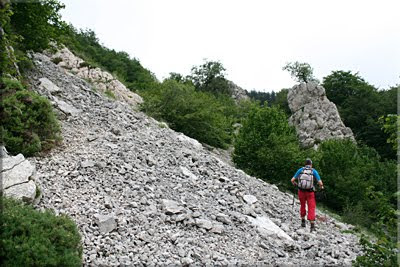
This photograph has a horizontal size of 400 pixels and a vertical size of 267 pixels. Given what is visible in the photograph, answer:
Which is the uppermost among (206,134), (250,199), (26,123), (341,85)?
(341,85)

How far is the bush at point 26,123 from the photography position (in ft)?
25.4

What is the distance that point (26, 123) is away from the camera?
8.23 m

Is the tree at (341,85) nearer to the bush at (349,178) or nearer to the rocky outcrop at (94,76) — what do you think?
the bush at (349,178)

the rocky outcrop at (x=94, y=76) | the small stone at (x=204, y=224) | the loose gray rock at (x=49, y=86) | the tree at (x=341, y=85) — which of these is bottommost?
the small stone at (x=204, y=224)

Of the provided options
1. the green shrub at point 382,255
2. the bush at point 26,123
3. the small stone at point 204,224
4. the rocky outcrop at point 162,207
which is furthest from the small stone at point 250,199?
the bush at point 26,123

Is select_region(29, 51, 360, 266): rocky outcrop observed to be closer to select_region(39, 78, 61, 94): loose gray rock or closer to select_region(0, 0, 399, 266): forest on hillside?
select_region(0, 0, 399, 266): forest on hillside

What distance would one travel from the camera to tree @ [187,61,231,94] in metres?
60.8

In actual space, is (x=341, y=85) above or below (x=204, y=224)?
above

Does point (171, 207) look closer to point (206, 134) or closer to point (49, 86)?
point (49, 86)

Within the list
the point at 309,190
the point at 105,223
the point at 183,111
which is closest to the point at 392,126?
the point at 309,190

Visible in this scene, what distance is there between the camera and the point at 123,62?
39500mm

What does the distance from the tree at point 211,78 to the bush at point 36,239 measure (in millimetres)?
56590

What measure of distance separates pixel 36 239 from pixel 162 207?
3648 millimetres

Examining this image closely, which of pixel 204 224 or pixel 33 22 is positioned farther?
pixel 33 22
